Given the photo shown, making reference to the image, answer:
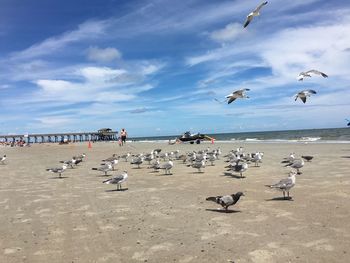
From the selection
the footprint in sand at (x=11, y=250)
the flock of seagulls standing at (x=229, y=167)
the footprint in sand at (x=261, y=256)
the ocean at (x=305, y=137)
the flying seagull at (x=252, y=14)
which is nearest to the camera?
the footprint in sand at (x=261, y=256)

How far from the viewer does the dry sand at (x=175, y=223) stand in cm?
774

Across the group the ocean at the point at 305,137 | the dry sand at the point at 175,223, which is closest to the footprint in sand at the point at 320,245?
the dry sand at the point at 175,223

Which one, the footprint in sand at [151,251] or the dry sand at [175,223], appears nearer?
the footprint in sand at [151,251]

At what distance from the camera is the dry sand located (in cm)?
774

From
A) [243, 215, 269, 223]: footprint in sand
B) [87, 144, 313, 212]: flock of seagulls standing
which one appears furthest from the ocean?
[243, 215, 269, 223]: footprint in sand

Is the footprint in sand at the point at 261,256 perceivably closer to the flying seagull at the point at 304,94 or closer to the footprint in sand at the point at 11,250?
the footprint in sand at the point at 11,250

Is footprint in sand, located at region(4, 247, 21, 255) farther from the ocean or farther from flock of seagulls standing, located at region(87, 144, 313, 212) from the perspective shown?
the ocean

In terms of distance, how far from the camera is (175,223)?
1002 cm

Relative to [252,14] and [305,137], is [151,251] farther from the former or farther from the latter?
[305,137]

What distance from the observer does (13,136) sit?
126 meters

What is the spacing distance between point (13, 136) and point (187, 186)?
393 ft

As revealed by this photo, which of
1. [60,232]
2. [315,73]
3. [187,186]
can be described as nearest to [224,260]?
[60,232]

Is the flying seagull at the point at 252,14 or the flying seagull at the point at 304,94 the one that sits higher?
the flying seagull at the point at 252,14

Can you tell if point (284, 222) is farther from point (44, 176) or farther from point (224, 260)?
point (44, 176)
